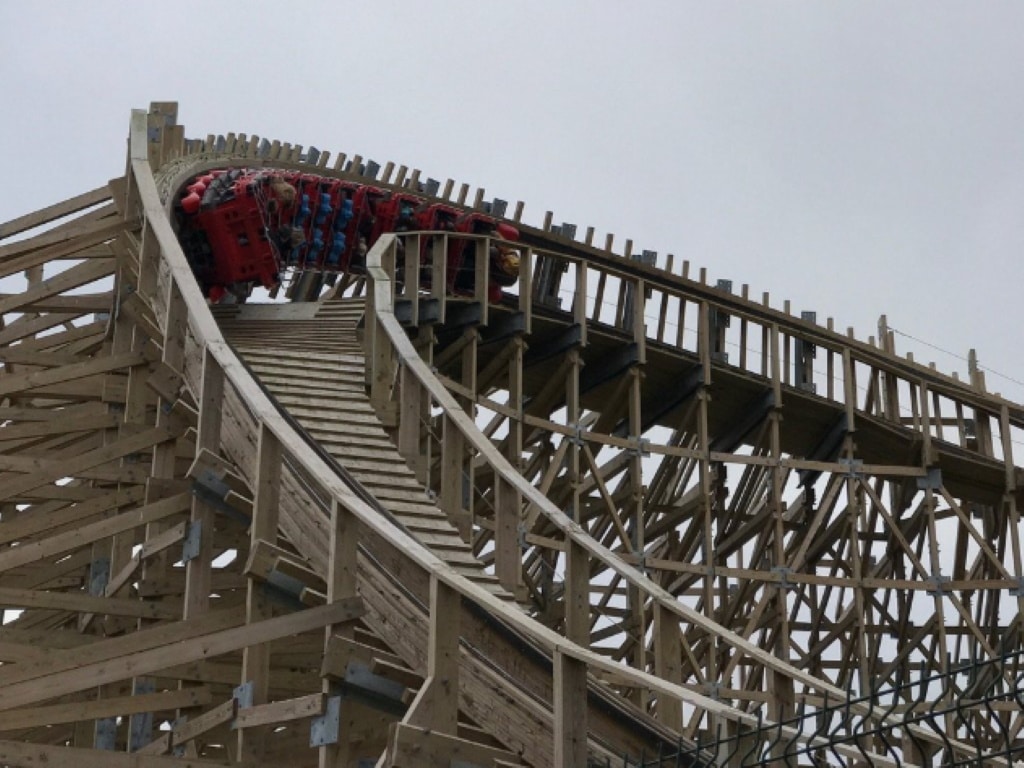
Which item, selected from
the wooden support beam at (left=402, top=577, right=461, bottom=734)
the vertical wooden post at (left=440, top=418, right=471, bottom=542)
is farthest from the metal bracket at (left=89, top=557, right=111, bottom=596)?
the wooden support beam at (left=402, top=577, right=461, bottom=734)

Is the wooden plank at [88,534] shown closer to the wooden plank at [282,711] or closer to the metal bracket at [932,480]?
the wooden plank at [282,711]

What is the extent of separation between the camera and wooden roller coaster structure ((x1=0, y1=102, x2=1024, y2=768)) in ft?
29.1

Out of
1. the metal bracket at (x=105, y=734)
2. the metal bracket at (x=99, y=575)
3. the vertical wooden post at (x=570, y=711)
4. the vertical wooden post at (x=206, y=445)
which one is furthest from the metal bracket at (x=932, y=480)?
the vertical wooden post at (x=570, y=711)

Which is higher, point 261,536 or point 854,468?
point 854,468

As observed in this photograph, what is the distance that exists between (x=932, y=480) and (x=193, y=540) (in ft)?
32.5

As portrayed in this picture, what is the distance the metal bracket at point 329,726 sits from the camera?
912cm

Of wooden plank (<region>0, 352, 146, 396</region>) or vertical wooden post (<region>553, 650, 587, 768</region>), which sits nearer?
vertical wooden post (<region>553, 650, 587, 768</region>)

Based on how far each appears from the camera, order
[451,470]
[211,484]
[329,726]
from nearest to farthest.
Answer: [329,726], [211,484], [451,470]

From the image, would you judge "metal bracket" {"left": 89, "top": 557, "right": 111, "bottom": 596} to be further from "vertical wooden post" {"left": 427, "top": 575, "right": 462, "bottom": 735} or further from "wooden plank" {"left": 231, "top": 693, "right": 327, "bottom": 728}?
"vertical wooden post" {"left": 427, "top": 575, "right": 462, "bottom": 735}

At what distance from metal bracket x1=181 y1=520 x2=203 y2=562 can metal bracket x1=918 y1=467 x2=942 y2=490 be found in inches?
386

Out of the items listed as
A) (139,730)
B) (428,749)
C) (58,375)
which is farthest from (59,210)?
(428,749)

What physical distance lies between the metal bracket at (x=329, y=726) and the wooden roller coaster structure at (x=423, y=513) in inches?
0.5

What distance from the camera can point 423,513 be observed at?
11008mm

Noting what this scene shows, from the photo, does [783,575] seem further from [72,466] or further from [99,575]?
[72,466]
